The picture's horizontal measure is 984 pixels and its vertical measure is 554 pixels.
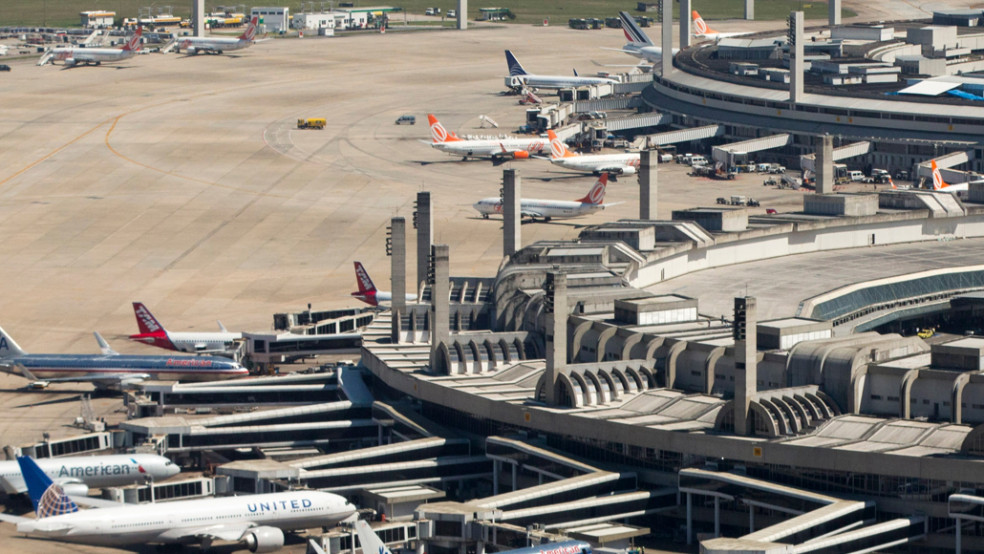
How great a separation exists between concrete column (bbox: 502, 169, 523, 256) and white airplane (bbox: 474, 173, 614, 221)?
37069mm

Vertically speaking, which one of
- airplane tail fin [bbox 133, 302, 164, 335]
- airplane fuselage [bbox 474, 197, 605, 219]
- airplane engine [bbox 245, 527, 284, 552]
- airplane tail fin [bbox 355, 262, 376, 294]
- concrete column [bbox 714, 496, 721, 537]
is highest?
airplane fuselage [bbox 474, 197, 605, 219]

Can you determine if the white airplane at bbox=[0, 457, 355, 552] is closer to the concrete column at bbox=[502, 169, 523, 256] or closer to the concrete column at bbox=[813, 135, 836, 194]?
the concrete column at bbox=[502, 169, 523, 256]

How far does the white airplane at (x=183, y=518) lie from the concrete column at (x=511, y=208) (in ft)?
162

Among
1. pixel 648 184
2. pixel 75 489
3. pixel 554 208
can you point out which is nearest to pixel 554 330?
pixel 75 489

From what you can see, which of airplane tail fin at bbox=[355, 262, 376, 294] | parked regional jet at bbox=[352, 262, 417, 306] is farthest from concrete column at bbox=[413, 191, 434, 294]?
airplane tail fin at bbox=[355, 262, 376, 294]

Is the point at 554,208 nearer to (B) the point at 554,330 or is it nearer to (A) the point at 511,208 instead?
(A) the point at 511,208

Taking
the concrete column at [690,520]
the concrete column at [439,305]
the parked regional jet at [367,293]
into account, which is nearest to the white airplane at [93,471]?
the concrete column at [439,305]

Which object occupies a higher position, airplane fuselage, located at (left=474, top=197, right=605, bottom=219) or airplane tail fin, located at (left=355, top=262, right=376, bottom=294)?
airplane fuselage, located at (left=474, top=197, right=605, bottom=219)

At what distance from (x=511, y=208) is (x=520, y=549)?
214 feet

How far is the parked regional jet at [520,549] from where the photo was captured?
8281 cm

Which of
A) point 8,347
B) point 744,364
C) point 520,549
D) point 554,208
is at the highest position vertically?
point 744,364

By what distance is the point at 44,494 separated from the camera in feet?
304

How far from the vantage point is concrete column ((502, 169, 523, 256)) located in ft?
478

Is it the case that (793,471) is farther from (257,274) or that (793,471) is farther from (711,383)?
(257,274)
